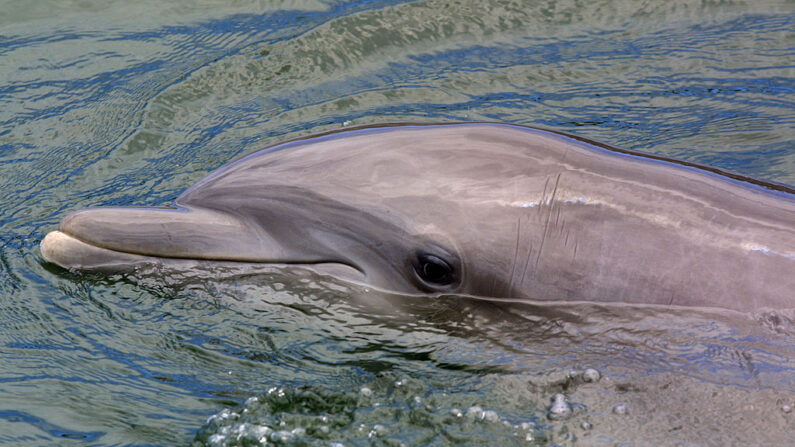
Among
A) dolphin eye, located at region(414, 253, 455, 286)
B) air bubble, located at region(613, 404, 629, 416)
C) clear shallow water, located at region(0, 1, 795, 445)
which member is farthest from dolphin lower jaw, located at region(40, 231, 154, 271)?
air bubble, located at region(613, 404, 629, 416)

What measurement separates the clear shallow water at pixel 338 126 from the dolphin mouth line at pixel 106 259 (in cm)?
9

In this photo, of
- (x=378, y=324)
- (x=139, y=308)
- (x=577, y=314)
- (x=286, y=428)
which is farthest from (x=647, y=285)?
(x=139, y=308)

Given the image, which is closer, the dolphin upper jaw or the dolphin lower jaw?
the dolphin upper jaw

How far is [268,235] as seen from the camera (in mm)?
5680

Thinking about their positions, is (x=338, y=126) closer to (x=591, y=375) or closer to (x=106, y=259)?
(x=106, y=259)

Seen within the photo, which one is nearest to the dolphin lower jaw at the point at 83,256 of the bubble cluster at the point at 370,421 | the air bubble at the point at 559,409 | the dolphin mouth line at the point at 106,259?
the dolphin mouth line at the point at 106,259

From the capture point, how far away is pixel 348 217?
546cm

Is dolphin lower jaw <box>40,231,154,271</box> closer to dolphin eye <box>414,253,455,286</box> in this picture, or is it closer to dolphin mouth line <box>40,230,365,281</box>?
dolphin mouth line <box>40,230,365,281</box>

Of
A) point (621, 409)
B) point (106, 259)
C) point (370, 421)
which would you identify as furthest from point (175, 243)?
point (621, 409)

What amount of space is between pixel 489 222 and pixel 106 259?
2175 millimetres

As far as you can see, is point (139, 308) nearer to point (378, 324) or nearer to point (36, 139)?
point (378, 324)

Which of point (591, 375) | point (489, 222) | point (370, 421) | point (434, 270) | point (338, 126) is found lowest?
point (370, 421)

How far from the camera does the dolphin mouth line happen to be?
5598mm

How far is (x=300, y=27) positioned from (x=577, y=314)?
5.99m
